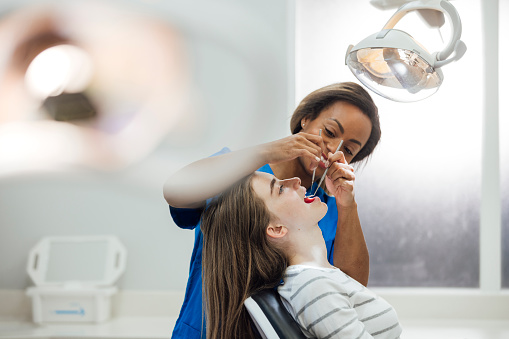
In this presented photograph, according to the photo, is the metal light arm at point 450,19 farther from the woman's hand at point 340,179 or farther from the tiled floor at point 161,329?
the tiled floor at point 161,329

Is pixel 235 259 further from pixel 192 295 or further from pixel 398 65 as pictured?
pixel 398 65

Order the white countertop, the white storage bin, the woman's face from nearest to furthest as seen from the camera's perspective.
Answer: the woman's face < the white countertop < the white storage bin

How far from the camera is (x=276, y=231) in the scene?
2.91 ft

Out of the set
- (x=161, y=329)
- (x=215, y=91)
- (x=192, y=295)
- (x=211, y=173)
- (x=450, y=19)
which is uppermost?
(x=450, y=19)

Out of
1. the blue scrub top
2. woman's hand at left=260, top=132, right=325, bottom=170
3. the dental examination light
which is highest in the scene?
the dental examination light

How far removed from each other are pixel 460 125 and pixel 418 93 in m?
0.99

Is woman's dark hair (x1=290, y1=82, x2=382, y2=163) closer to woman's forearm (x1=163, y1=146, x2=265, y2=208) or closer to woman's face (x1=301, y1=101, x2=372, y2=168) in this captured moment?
woman's face (x1=301, y1=101, x2=372, y2=168)

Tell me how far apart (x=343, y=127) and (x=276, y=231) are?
22 centimetres

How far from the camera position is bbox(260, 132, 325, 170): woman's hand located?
749mm

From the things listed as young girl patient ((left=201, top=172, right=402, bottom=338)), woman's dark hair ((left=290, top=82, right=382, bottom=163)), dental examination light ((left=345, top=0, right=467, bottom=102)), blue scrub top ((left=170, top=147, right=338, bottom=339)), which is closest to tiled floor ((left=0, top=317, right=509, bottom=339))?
blue scrub top ((left=170, top=147, right=338, bottom=339))

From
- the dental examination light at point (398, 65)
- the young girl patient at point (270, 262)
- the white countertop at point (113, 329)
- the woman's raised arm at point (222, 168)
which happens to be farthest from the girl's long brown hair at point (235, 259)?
the white countertop at point (113, 329)

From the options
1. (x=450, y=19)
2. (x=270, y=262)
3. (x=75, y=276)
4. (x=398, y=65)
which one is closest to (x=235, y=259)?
(x=270, y=262)

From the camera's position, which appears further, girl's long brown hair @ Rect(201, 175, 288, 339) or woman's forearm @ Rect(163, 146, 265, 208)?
girl's long brown hair @ Rect(201, 175, 288, 339)

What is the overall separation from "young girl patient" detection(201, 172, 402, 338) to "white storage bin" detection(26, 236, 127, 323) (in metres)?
0.86
